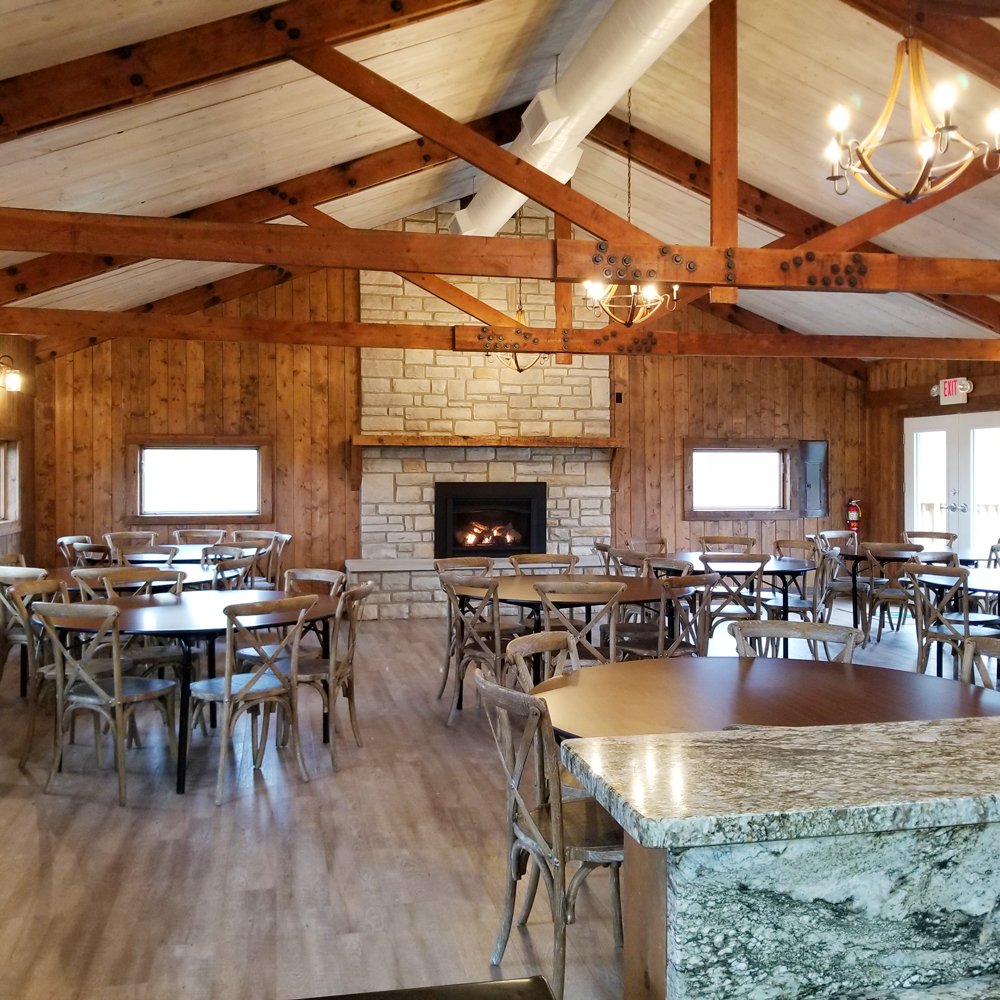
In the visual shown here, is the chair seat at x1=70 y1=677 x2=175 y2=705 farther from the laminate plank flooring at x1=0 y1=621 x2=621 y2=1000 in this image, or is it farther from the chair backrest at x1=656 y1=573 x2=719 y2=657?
the chair backrest at x1=656 y1=573 x2=719 y2=657

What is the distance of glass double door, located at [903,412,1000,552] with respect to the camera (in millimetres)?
9586

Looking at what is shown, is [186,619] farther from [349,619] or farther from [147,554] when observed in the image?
[147,554]

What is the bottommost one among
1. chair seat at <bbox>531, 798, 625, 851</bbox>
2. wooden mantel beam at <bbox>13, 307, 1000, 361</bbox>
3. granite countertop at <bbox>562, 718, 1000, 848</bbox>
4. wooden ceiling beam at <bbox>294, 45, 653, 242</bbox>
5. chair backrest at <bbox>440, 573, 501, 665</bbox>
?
chair seat at <bbox>531, 798, 625, 851</bbox>

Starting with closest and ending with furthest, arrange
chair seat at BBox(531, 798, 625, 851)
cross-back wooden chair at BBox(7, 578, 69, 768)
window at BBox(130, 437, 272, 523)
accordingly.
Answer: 1. chair seat at BBox(531, 798, 625, 851)
2. cross-back wooden chair at BBox(7, 578, 69, 768)
3. window at BBox(130, 437, 272, 523)

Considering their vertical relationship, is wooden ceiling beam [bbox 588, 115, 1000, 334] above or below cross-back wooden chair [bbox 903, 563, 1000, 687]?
above

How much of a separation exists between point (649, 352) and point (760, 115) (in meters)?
2.09

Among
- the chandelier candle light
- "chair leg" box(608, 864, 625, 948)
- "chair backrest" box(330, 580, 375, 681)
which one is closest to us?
"chair leg" box(608, 864, 625, 948)

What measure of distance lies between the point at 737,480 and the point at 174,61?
8.26 meters

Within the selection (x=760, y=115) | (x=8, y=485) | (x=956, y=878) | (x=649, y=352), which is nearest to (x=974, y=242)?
(x=760, y=115)

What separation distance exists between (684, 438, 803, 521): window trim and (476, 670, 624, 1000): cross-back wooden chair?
323 inches

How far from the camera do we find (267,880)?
3.30 meters

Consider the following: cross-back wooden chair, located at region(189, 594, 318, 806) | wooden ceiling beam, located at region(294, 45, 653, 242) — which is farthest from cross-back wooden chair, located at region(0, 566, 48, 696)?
wooden ceiling beam, located at region(294, 45, 653, 242)

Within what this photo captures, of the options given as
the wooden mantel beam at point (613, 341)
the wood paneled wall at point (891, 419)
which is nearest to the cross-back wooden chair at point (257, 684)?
the wooden mantel beam at point (613, 341)

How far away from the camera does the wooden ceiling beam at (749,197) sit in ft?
26.1
